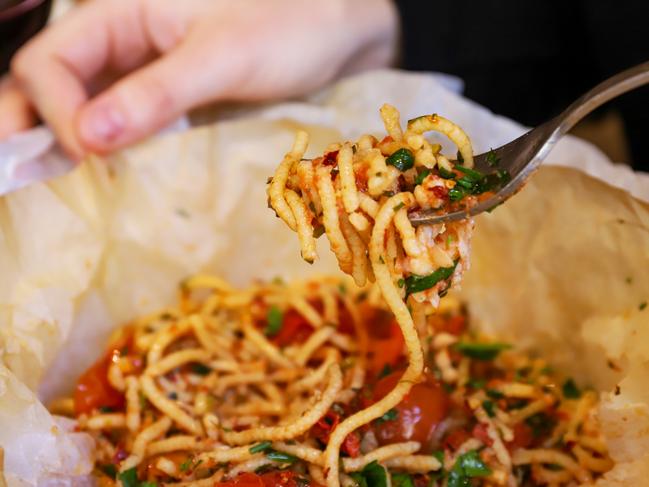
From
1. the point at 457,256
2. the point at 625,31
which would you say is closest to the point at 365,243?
the point at 457,256

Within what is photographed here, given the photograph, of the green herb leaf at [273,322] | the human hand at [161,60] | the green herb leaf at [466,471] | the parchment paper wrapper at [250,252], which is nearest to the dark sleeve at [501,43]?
the human hand at [161,60]

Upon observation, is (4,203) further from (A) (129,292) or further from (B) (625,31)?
(B) (625,31)

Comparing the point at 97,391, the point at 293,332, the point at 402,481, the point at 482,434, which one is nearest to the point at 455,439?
the point at 482,434

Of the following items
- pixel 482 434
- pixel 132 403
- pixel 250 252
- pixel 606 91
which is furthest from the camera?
pixel 250 252

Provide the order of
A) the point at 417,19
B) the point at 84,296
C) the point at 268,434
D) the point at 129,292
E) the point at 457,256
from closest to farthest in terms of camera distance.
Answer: the point at 457,256
the point at 268,434
the point at 84,296
the point at 129,292
the point at 417,19

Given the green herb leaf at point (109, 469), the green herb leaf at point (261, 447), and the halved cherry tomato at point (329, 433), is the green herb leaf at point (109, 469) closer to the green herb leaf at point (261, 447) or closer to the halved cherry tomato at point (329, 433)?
the green herb leaf at point (261, 447)

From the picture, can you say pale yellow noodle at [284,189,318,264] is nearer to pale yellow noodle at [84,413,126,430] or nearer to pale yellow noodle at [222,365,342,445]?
pale yellow noodle at [222,365,342,445]

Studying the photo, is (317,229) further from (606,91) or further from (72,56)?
(72,56)
